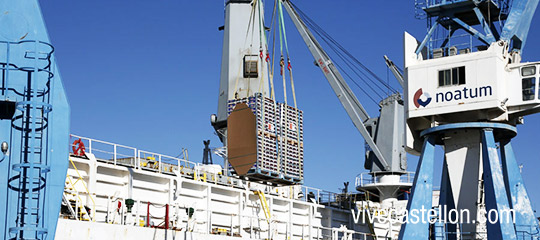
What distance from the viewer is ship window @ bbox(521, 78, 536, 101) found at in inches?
1226

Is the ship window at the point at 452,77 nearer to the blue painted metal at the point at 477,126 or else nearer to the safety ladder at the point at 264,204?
the blue painted metal at the point at 477,126

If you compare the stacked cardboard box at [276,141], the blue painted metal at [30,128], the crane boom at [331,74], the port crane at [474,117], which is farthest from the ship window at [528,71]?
the crane boom at [331,74]

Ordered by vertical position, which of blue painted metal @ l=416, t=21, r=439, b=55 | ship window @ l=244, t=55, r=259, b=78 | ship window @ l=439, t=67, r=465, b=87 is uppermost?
ship window @ l=244, t=55, r=259, b=78

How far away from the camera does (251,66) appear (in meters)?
49.4

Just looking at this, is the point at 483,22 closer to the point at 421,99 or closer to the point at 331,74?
the point at 421,99

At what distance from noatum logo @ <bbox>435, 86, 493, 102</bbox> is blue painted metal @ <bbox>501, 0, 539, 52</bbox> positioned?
2867 millimetres

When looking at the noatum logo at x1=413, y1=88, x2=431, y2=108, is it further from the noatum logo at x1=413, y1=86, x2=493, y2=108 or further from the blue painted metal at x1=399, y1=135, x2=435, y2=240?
the blue painted metal at x1=399, y1=135, x2=435, y2=240

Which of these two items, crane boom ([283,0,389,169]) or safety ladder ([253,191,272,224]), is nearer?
safety ladder ([253,191,272,224])

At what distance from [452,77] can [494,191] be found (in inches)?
196

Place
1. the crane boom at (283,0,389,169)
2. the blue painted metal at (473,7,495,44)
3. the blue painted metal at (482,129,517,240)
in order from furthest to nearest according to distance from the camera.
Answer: the crane boom at (283,0,389,169) < the blue painted metal at (473,7,495,44) < the blue painted metal at (482,129,517,240)

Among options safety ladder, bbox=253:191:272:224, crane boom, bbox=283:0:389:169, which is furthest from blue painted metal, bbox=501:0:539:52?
crane boom, bbox=283:0:389:169

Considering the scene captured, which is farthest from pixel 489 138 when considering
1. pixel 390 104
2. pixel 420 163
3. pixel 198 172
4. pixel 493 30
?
pixel 390 104

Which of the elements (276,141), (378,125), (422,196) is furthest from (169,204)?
(378,125)

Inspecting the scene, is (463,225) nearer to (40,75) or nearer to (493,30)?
(493,30)
